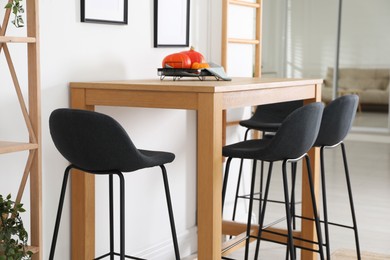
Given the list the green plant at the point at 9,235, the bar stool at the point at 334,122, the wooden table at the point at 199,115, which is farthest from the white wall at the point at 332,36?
the green plant at the point at 9,235

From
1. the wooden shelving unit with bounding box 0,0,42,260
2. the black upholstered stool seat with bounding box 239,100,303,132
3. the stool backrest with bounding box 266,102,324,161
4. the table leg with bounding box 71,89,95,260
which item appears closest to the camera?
the wooden shelving unit with bounding box 0,0,42,260

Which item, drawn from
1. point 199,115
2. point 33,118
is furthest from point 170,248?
point 33,118

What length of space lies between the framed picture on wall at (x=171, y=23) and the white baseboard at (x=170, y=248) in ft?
3.83

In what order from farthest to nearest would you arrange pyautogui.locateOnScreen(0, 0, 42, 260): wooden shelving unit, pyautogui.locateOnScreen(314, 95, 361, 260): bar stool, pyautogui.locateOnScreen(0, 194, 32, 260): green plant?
1. pyautogui.locateOnScreen(314, 95, 361, 260): bar stool
2. pyautogui.locateOnScreen(0, 0, 42, 260): wooden shelving unit
3. pyautogui.locateOnScreen(0, 194, 32, 260): green plant

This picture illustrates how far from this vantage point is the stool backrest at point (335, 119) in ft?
12.0

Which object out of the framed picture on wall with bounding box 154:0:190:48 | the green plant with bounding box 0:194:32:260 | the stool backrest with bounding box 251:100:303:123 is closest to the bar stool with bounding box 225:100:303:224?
the stool backrest with bounding box 251:100:303:123

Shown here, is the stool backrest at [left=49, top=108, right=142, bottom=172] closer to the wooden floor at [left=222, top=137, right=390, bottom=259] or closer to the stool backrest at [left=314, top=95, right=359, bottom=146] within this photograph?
the stool backrest at [left=314, top=95, right=359, bottom=146]

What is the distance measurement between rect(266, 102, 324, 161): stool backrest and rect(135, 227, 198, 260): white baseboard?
1.12m

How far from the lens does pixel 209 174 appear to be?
9.53ft

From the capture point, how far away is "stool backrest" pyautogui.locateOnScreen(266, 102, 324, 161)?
10.2 ft

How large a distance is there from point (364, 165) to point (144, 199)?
4489 mm

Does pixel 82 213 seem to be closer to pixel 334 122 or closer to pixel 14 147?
pixel 14 147

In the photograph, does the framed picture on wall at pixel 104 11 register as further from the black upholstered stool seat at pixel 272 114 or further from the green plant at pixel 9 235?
the black upholstered stool seat at pixel 272 114

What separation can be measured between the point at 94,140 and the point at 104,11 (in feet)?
3.14
